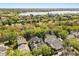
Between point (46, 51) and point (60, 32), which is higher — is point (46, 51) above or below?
below

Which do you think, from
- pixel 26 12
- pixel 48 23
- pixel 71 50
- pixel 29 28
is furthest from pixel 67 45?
pixel 26 12

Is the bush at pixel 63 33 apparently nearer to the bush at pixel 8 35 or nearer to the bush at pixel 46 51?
the bush at pixel 46 51

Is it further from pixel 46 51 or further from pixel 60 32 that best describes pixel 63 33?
pixel 46 51

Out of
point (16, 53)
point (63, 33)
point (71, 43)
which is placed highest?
point (63, 33)

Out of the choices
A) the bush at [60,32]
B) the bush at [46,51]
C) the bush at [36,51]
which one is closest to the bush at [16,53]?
the bush at [36,51]

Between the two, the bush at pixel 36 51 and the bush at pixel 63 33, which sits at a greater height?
the bush at pixel 63 33

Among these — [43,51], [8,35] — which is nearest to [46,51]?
[43,51]

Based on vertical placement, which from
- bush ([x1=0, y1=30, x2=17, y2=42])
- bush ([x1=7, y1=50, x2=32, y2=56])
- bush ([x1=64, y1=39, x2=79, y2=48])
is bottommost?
bush ([x1=7, y1=50, x2=32, y2=56])

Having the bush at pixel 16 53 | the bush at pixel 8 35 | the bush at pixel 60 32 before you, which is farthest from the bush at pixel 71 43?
the bush at pixel 8 35

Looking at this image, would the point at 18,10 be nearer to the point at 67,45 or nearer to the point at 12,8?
the point at 12,8

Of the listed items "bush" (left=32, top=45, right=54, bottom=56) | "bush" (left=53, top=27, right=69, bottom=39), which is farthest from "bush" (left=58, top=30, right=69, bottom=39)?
"bush" (left=32, top=45, right=54, bottom=56)

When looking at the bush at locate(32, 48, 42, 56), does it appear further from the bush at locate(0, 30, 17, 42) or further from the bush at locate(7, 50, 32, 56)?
the bush at locate(0, 30, 17, 42)

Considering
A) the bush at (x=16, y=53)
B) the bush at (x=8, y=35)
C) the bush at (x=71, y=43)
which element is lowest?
the bush at (x=16, y=53)
